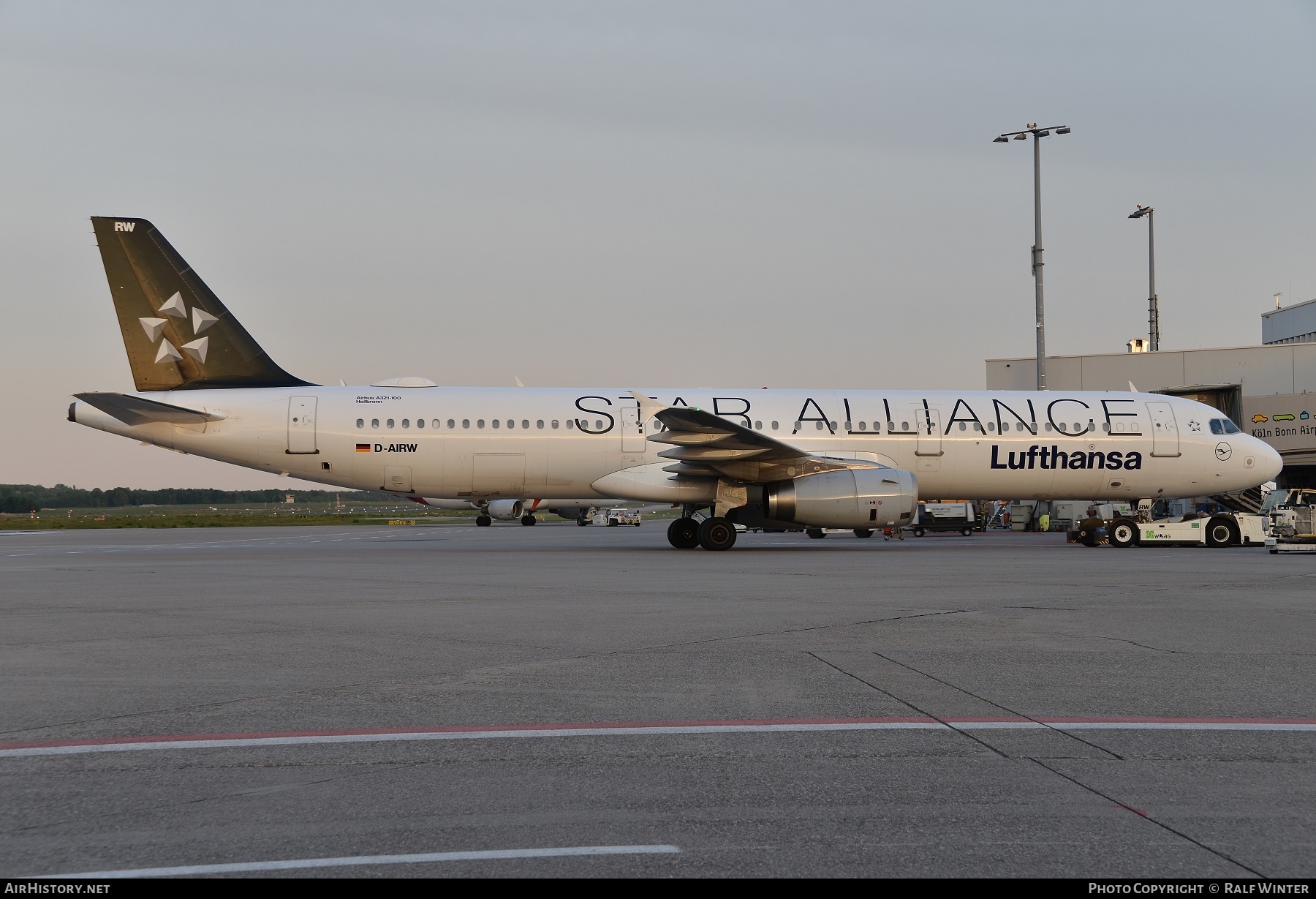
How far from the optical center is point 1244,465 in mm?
25703

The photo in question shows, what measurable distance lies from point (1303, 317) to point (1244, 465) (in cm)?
4045

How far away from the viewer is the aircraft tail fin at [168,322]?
73.5 feet

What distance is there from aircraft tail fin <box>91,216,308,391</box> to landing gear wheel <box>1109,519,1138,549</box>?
19.8 m

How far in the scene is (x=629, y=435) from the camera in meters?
23.6

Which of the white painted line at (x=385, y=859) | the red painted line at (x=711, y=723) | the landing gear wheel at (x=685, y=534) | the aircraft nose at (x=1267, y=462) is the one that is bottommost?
the red painted line at (x=711, y=723)

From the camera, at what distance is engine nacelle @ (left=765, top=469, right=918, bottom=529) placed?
21.5 m

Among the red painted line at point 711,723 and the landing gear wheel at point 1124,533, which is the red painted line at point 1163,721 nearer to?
the red painted line at point 711,723

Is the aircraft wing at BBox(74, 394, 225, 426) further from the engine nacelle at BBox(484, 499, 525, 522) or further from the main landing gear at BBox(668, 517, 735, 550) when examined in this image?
the engine nacelle at BBox(484, 499, 525, 522)

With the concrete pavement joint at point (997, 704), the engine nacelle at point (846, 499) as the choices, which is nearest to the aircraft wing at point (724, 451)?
the engine nacelle at point (846, 499)

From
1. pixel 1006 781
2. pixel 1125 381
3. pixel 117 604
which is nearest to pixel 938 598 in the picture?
pixel 1006 781

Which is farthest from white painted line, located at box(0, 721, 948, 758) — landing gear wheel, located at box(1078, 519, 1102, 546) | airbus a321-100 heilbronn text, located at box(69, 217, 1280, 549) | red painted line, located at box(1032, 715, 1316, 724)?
landing gear wheel, located at box(1078, 519, 1102, 546)

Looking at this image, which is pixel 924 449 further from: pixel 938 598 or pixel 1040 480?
pixel 938 598

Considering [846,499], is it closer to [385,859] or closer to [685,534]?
[685,534]

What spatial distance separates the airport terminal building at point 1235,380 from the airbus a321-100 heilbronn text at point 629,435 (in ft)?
56.5
